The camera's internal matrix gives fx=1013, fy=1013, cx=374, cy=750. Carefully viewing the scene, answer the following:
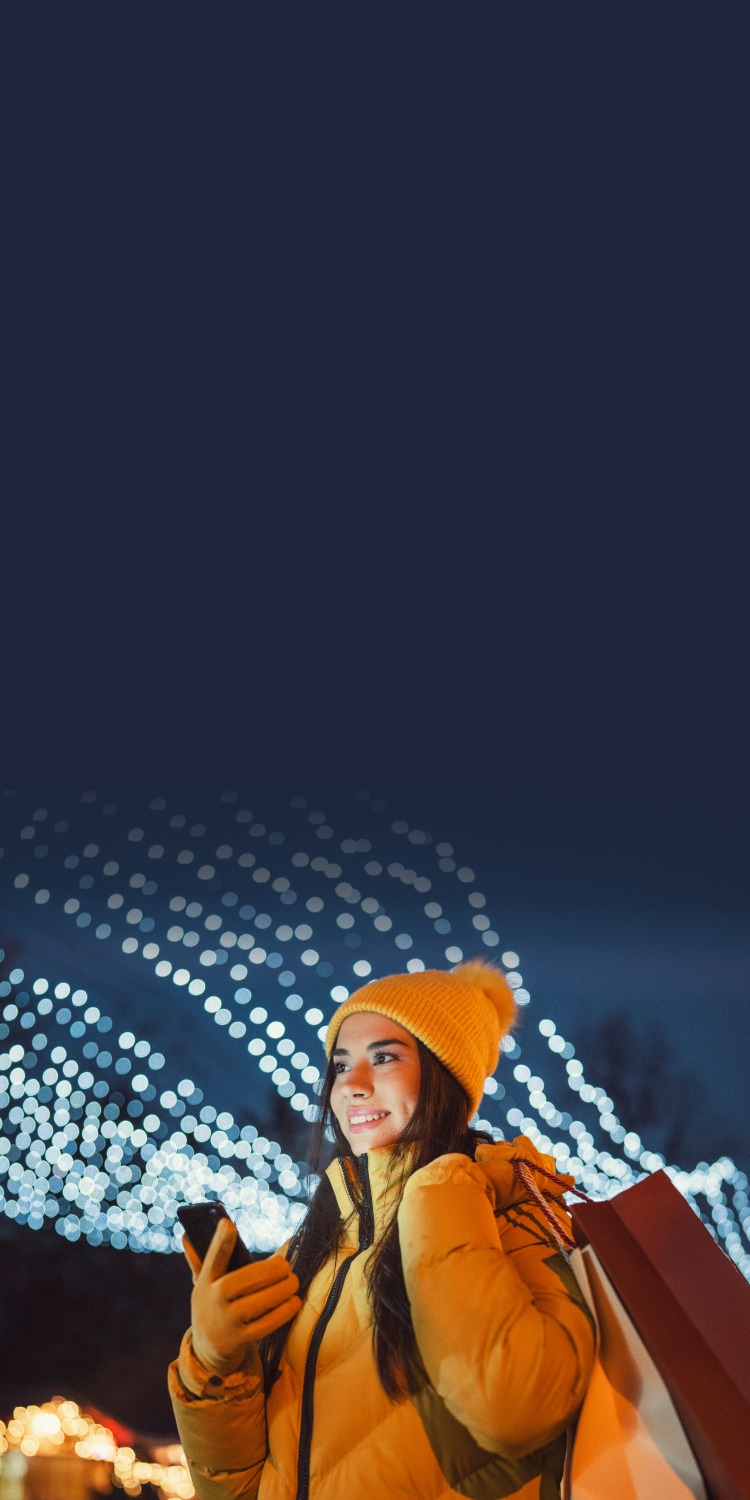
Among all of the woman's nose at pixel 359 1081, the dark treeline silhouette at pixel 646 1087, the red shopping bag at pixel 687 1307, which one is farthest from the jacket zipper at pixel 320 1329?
the dark treeline silhouette at pixel 646 1087

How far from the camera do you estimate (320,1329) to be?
1.66 metres

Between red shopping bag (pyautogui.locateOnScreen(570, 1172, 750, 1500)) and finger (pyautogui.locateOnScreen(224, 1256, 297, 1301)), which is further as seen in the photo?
finger (pyautogui.locateOnScreen(224, 1256, 297, 1301))

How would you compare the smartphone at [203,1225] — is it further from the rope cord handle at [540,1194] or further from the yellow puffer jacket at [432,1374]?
the rope cord handle at [540,1194]

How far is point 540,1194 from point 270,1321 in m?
0.45

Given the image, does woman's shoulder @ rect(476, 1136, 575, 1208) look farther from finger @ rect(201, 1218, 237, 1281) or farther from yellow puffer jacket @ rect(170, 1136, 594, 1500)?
finger @ rect(201, 1218, 237, 1281)

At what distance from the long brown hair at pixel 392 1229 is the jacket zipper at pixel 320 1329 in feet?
0.23

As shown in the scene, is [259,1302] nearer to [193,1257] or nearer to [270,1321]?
[270,1321]

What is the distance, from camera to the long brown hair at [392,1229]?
152cm

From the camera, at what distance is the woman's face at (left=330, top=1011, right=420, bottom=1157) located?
1.83m

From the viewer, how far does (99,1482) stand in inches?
233

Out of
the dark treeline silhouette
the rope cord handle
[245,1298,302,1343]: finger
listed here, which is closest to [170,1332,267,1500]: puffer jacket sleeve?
[245,1298,302,1343]: finger

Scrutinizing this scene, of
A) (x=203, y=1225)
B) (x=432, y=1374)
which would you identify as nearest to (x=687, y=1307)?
(x=432, y=1374)

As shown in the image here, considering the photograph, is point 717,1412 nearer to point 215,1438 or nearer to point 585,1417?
point 585,1417

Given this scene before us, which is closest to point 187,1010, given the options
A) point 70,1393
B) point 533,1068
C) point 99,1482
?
point 533,1068
